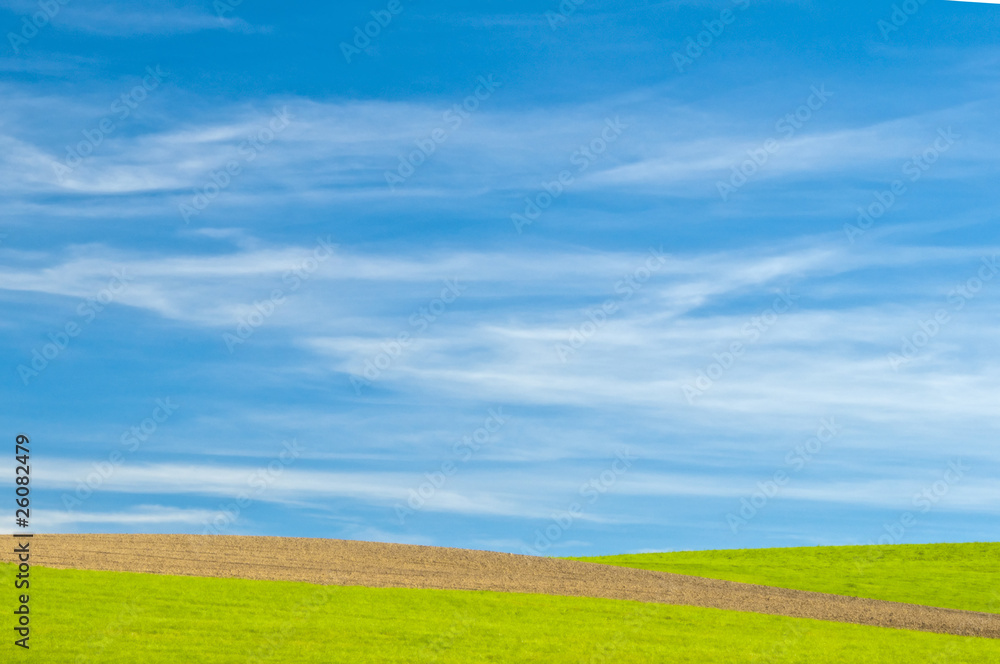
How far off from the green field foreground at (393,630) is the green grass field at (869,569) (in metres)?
11.1

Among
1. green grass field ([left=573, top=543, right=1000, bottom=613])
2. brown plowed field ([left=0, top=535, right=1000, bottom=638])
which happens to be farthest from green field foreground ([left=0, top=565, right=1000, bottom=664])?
green grass field ([left=573, top=543, right=1000, bottom=613])

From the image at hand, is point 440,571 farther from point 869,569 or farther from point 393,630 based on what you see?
point 869,569

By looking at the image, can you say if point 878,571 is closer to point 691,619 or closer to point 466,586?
Result: point 691,619

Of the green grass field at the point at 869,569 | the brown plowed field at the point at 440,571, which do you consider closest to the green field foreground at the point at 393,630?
the brown plowed field at the point at 440,571

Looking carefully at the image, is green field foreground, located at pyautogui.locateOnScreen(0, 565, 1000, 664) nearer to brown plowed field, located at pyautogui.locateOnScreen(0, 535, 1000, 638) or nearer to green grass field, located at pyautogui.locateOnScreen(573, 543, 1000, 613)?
brown plowed field, located at pyautogui.locateOnScreen(0, 535, 1000, 638)

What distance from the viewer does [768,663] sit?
2350 centimetres

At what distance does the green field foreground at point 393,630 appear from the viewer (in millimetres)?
21500

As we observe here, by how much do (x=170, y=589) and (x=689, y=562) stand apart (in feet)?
90.9

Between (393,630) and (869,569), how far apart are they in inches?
1232

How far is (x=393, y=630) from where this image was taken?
79.8 ft

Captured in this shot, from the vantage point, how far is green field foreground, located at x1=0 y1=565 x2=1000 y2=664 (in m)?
21.5

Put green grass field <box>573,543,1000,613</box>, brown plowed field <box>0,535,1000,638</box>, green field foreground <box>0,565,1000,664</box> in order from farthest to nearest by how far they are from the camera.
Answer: green grass field <box>573,543,1000,613</box> < brown plowed field <box>0,535,1000,638</box> < green field foreground <box>0,565,1000,664</box>

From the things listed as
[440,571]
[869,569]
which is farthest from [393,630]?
[869,569]

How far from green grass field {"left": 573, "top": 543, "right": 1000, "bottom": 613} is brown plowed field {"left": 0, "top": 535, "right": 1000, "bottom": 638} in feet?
10.4
